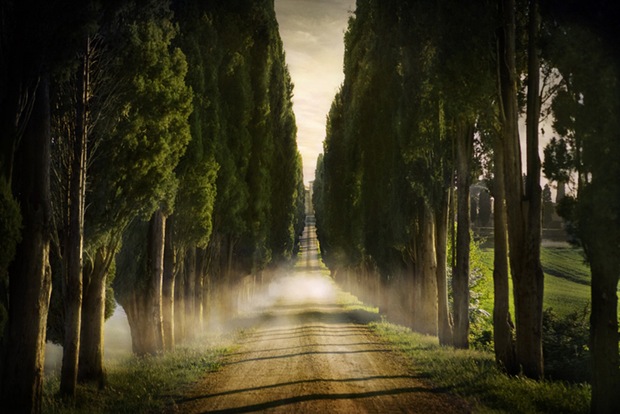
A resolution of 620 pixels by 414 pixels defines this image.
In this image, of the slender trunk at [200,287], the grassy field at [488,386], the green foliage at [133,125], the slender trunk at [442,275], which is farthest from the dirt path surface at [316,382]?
the green foliage at [133,125]

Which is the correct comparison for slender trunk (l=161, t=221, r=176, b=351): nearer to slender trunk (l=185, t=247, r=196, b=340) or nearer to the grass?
the grass

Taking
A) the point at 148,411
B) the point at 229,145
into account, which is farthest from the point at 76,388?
the point at 229,145

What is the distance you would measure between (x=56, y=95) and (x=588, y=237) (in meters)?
9.46

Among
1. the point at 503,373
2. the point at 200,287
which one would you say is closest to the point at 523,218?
the point at 503,373

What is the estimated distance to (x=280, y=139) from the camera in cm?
3681

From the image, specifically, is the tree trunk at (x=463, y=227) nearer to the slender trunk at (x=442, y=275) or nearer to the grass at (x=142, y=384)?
the slender trunk at (x=442, y=275)

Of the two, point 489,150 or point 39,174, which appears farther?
point 489,150

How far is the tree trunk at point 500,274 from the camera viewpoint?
11430 mm

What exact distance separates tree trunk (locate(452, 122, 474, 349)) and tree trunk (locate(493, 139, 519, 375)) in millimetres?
1841

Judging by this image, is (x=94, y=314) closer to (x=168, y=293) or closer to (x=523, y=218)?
(x=168, y=293)

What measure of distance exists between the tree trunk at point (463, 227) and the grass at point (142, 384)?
759cm

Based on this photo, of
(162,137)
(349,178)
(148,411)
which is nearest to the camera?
(148,411)

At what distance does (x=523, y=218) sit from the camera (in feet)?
33.3

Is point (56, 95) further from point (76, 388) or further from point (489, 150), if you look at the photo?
point (489, 150)
